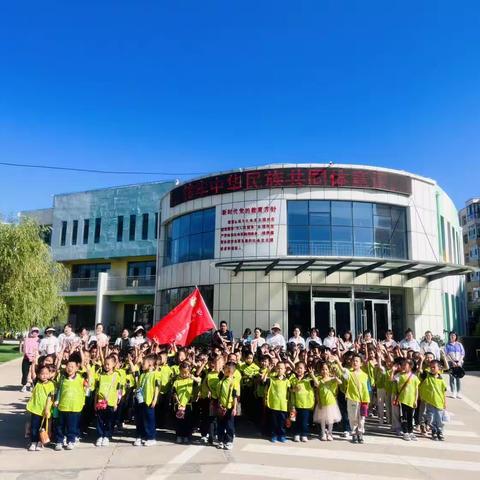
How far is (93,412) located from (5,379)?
7.92m

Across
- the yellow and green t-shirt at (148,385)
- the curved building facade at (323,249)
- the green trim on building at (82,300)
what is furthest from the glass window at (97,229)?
the yellow and green t-shirt at (148,385)

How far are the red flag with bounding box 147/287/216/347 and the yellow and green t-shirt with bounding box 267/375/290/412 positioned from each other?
323 centimetres

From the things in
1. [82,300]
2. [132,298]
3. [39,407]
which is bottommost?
[39,407]

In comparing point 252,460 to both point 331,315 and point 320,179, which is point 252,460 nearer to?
point 331,315

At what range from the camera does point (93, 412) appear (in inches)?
311

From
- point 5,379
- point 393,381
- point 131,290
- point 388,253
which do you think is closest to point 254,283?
point 388,253

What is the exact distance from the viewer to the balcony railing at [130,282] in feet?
104

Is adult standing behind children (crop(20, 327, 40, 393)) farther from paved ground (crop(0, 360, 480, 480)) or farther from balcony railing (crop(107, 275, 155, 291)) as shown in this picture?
balcony railing (crop(107, 275, 155, 291))

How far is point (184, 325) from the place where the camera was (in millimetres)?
10703

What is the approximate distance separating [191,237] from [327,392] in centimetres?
1367

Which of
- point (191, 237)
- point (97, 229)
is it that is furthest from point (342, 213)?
point (97, 229)

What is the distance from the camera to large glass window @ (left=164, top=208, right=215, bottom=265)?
19.8 meters

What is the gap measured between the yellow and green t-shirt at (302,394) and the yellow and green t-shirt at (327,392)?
13cm

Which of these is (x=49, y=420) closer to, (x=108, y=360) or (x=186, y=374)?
(x=108, y=360)
